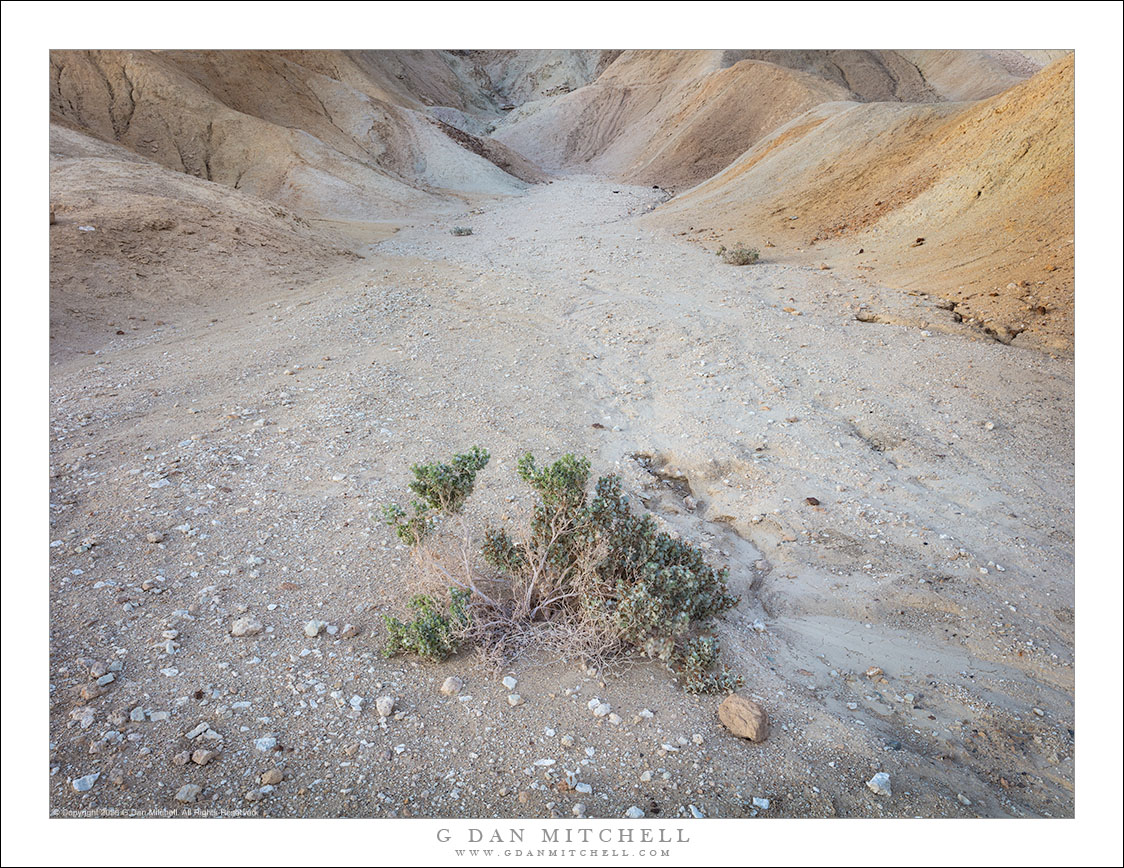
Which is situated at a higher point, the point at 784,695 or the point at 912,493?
the point at 912,493

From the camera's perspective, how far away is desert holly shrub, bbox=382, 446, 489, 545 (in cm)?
305

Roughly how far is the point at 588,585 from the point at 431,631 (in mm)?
707

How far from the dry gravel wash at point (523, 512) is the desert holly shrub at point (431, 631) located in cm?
10

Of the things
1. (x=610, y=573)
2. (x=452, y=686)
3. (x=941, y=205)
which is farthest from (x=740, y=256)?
(x=452, y=686)

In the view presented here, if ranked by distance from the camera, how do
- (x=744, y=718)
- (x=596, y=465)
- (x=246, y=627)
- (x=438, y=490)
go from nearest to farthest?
(x=744, y=718) < (x=246, y=627) < (x=438, y=490) < (x=596, y=465)

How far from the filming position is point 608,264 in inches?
→ 406

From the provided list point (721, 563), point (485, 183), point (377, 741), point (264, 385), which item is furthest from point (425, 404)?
point (485, 183)

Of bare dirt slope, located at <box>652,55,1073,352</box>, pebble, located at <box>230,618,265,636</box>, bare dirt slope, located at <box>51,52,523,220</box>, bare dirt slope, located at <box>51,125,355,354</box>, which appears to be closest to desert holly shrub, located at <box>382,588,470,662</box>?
pebble, located at <box>230,618,265,636</box>

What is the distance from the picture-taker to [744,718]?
2512mm

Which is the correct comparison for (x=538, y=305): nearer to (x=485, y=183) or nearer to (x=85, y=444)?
(x=85, y=444)

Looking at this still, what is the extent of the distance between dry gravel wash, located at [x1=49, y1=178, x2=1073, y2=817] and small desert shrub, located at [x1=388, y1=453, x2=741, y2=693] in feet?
0.49

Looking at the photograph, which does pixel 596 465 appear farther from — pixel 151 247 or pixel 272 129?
pixel 272 129

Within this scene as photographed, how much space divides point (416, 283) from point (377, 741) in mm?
7591

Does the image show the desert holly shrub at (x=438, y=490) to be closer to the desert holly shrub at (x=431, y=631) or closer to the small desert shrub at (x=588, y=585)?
the small desert shrub at (x=588, y=585)
